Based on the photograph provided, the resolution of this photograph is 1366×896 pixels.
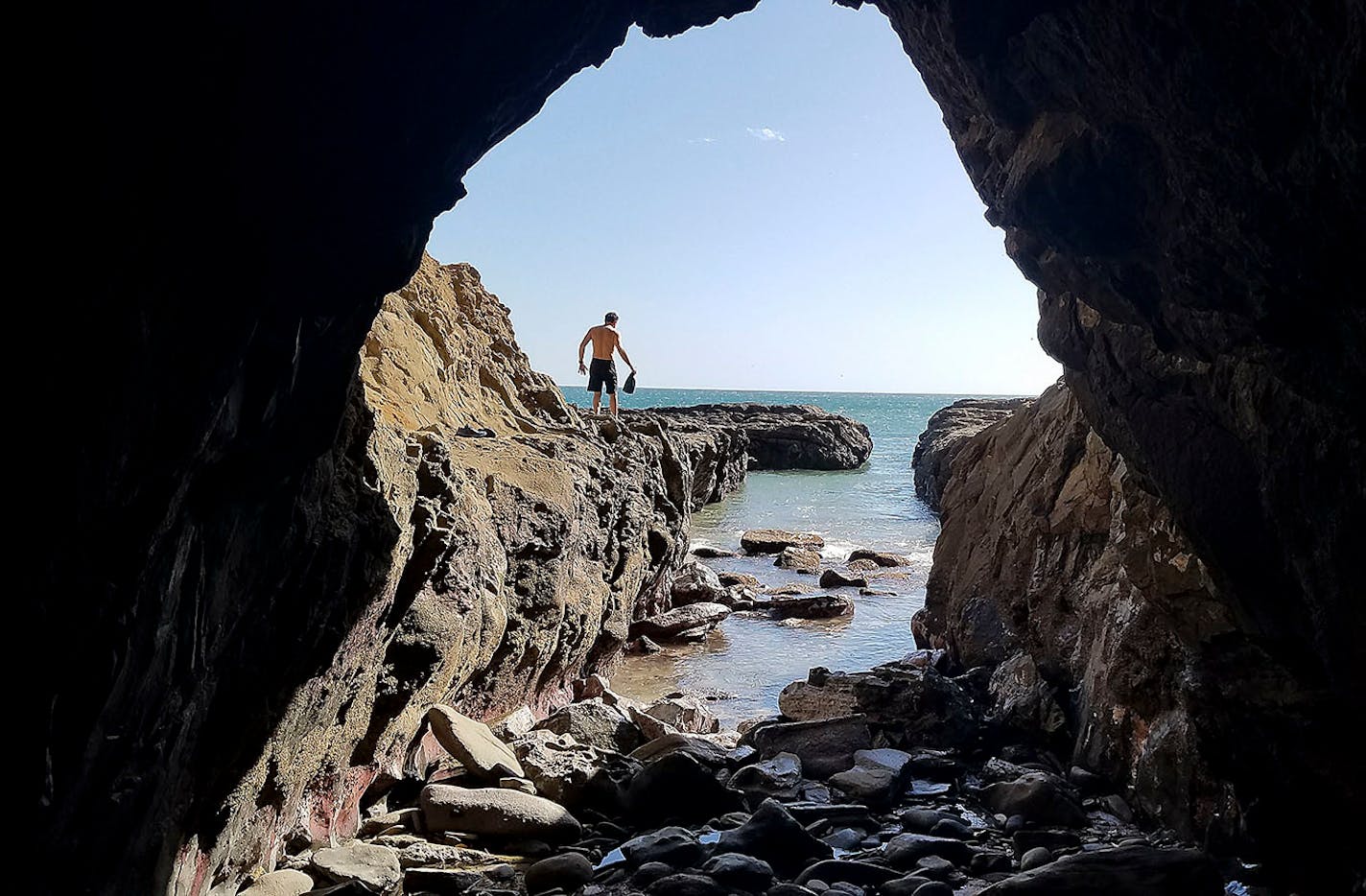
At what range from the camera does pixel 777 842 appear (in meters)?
4.70

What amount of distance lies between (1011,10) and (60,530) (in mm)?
3603

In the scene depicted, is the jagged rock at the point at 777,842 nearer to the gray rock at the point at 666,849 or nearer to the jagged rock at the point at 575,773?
the gray rock at the point at 666,849

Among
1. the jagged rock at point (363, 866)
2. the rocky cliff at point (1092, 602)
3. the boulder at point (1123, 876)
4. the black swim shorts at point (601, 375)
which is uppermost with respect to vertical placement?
the black swim shorts at point (601, 375)

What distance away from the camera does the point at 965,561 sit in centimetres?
901

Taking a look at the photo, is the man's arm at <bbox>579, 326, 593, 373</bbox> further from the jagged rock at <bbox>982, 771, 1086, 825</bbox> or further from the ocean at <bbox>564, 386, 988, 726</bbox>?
the jagged rock at <bbox>982, 771, 1086, 825</bbox>

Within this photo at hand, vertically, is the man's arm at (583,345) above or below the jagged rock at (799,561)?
above

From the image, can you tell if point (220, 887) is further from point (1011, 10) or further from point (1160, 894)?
point (1011, 10)

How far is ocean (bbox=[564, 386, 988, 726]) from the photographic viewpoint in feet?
31.1

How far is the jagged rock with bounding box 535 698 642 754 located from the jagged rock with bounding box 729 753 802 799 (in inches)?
38.1

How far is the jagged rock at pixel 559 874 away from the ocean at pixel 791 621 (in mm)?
3820

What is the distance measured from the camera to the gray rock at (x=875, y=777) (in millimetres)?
5613

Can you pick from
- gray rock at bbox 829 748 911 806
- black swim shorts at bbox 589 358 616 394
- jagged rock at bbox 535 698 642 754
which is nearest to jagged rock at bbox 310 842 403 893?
jagged rock at bbox 535 698 642 754

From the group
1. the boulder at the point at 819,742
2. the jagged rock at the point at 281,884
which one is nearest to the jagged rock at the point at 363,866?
the jagged rock at the point at 281,884

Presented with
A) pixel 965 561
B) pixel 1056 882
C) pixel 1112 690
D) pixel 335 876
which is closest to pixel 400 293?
pixel 965 561
